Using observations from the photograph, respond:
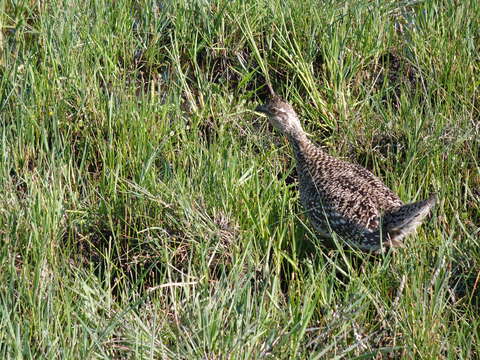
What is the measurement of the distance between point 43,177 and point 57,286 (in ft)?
3.31

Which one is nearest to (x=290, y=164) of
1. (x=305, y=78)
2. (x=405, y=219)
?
(x=305, y=78)

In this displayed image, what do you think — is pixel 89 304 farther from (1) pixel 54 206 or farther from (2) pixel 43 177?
(2) pixel 43 177

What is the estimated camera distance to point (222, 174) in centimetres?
526

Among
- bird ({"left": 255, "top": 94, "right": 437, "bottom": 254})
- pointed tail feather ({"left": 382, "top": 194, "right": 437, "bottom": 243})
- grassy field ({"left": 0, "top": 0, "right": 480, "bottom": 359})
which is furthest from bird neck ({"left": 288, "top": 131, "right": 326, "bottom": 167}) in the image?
pointed tail feather ({"left": 382, "top": 194, "right": 437, "bottom": 243})

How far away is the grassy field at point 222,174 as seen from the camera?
4160 mm

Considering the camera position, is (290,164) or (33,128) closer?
(33,128)

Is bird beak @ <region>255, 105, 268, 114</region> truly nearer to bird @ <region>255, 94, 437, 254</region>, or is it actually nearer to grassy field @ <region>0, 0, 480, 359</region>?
bird @ <region>255, 94, 437, 254</region>

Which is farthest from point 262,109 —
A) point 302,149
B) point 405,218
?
point 405,218

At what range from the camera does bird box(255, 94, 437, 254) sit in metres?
4.93

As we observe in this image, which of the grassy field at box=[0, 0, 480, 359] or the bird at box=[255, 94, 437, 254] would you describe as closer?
the grassy field at box=[0, 0, 480, 359]

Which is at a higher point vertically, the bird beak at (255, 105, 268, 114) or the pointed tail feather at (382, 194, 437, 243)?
the pointed tail feather at (382, 194, 437, 243)

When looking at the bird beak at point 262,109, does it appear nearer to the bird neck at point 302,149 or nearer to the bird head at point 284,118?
the bird head at point 284,118

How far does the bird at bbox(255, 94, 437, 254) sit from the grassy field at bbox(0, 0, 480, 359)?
0.43 ft

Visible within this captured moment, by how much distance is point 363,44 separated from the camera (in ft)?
21.1
